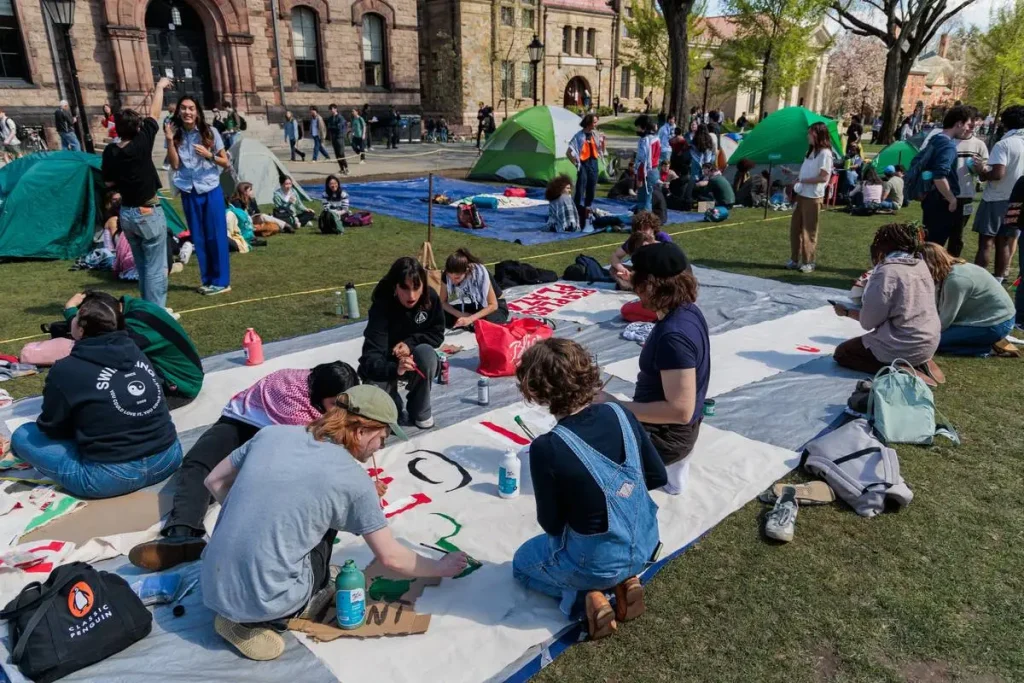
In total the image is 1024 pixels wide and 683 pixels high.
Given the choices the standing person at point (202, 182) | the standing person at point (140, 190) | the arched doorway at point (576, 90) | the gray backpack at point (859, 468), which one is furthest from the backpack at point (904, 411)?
the arched doorway at point (576, 90)

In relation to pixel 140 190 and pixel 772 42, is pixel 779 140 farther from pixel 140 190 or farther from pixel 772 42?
pixel 772 42

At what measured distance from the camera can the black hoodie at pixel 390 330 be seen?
489 cm

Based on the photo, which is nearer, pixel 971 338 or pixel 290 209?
pixel 971 338

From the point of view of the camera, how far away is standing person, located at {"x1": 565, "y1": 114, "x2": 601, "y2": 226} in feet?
40.9

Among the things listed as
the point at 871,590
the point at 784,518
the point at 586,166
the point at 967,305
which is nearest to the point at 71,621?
the point at 784,518

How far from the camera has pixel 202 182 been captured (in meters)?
7.91

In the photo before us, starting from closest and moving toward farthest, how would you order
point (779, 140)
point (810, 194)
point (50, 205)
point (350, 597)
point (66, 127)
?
point (350, 597) < point (810, 194) < point (50, 205) < point (779, 140) < point (66, 127)

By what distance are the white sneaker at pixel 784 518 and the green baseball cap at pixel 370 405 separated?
2.21 metres

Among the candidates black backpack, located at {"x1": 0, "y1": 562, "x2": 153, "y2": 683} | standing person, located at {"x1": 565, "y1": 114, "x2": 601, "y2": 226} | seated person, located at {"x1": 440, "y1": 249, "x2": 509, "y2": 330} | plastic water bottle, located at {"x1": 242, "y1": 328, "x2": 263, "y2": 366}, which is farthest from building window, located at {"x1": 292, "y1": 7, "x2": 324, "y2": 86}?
black backpack, located at {"x1": 0, "y1": 562, "x2": 153, "y2": 683}

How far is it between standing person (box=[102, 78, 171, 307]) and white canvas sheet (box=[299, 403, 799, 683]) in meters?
3.89

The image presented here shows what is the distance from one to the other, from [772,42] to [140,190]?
3927 centimetres

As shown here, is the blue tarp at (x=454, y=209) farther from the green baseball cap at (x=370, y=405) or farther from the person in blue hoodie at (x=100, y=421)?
the green baseball cap at (x=370, y=405)

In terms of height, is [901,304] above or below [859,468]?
above

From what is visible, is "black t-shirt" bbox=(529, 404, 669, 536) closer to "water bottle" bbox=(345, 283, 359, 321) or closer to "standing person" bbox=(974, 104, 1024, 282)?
"water bottle" bbox=(345, 283, 359, 321)
